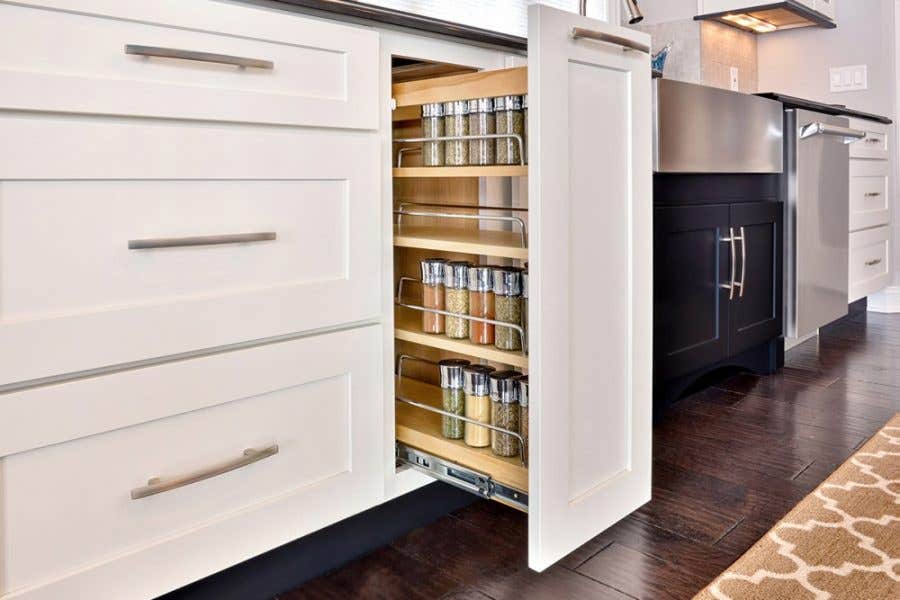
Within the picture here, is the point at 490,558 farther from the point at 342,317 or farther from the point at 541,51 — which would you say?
the point at 541,51

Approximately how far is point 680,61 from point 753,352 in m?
1.60

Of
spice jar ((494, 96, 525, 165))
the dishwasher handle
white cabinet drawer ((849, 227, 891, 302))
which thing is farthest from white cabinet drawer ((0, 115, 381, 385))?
white cabinet drawer ((849, 227, 891, 302))

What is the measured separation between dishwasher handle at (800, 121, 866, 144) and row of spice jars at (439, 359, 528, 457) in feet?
6.17

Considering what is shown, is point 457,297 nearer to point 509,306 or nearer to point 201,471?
point 509,306

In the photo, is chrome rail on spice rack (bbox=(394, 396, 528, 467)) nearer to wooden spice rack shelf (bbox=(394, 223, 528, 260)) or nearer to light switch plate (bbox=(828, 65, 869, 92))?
wooden spice rack shelf (bbox=(394, 223, 528, 260))

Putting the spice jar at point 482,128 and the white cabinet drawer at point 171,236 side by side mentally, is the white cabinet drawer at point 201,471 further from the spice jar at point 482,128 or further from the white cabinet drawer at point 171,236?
the spice jar at point 482,128

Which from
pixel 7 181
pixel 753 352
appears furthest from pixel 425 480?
pixel 753 352

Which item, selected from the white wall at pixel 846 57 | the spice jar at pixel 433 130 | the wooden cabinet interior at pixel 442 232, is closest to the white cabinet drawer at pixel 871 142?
the white wall at pixel 846 57

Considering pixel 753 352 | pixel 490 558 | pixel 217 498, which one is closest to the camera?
pixel 217 498

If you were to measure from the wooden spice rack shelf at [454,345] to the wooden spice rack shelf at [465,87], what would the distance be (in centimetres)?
42

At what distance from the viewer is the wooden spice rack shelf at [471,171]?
1.33 metres

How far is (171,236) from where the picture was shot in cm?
109

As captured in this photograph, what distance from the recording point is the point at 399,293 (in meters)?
1.71

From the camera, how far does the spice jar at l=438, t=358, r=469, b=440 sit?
1.50 metres
